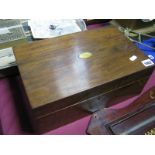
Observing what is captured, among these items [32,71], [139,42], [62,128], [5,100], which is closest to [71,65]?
[32,71]

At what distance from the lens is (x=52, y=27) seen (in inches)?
41.4

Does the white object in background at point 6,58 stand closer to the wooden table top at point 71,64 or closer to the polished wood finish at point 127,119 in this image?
the wooden table top at point 71,64

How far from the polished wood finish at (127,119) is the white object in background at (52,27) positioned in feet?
1.58

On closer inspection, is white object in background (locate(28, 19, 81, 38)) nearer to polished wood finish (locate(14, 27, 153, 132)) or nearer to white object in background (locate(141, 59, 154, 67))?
polished wood finish (locate(14, 27, 153, 132))

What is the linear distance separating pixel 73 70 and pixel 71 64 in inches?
1.3

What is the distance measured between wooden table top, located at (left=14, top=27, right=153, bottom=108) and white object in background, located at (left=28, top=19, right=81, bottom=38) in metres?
0.19

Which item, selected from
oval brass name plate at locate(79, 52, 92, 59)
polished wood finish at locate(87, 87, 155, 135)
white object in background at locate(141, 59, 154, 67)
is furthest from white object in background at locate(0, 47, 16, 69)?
white object in background at locate(141, 59, 154, 67)

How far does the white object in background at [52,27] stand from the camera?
100cm

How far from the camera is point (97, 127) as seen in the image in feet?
2.60

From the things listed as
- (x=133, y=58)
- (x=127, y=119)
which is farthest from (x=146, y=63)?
(x=127, y=119)

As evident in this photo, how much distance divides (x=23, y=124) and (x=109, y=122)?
368mm

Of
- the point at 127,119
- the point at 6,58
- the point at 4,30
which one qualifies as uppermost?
the point at 4,30

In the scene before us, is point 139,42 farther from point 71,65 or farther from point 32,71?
point 32,71

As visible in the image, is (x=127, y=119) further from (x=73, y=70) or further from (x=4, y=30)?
(x=4, y=30)
